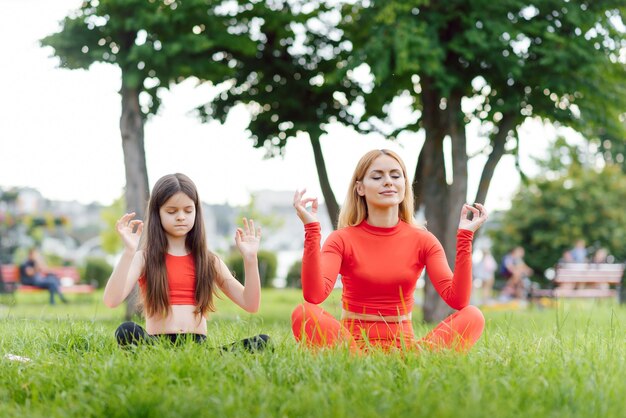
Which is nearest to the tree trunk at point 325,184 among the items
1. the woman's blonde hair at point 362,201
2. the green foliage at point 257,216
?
the woman's blonde hair at point 362,201

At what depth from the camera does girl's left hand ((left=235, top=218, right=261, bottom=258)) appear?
4387 mm

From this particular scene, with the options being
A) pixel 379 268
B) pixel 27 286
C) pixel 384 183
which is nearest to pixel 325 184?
pixel 384 183

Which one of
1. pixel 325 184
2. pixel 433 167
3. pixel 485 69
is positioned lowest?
pixel 325 184

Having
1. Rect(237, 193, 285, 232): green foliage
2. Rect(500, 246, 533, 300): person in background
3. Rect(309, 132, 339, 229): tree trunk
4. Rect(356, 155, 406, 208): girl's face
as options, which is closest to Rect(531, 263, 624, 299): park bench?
Rect(500, 246, 533, 300): person in background

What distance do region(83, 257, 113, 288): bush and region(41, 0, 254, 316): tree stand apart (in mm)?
14608

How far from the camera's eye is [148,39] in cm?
1062

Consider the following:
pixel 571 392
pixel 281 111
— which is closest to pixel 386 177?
pixel 571 392

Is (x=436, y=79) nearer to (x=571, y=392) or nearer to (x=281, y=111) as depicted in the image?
(x=281, y=111)

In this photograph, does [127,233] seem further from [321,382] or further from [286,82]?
[286,82]

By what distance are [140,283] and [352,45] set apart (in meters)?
8.00

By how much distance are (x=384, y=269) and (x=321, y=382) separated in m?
1.11

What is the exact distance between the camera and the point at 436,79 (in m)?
10.1

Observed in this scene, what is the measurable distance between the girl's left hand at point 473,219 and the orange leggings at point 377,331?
510 mm

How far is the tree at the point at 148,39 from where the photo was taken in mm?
10117
